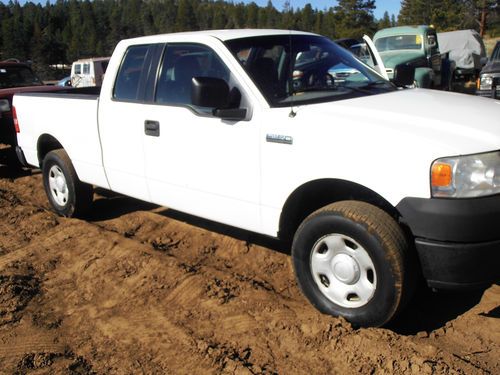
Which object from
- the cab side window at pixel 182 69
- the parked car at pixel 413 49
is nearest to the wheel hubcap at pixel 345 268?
the cab side window at pixel 182 69

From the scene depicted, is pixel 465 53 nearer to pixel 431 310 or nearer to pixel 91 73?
pixel 91 73

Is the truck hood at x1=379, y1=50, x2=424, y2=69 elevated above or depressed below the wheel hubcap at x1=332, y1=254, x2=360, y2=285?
above

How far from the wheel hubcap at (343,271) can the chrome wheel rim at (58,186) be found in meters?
Answer: 3.42

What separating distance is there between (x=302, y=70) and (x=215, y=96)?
0.90 meters

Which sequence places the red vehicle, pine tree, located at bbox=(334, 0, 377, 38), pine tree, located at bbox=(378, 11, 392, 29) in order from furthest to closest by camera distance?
1. pine tree, located at bbox=(378, 11, 392, 29)
2. pine tree, located at bbox=(334, 0, 377, 38)
3. the red vehicle

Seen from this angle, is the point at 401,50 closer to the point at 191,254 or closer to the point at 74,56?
the point at 191,254

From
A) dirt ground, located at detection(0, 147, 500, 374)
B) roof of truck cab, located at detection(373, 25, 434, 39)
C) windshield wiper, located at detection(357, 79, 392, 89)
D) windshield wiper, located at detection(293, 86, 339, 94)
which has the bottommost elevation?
dirt ground, located at detection(0, 147, 500, 374)

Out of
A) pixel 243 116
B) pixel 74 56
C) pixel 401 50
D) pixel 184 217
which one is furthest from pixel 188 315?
pixel 74 56

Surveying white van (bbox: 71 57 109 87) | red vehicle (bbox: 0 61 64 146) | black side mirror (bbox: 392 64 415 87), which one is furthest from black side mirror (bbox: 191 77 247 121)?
white van (bbox: 71 57 109 87)

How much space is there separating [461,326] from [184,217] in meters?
3.22

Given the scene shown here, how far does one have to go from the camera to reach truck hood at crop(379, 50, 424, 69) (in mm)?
15167

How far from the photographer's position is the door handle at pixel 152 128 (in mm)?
4363

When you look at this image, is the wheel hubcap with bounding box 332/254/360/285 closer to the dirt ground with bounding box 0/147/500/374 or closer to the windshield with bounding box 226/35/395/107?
the dirt ground with bounding box 0/147/500/374

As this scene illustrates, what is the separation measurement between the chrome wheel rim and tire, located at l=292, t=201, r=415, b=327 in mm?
3344
